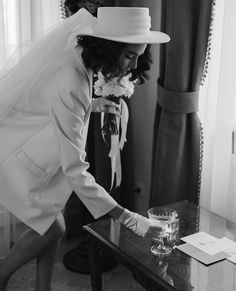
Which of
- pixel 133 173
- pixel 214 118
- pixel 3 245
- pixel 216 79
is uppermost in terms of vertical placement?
pixel 216 79

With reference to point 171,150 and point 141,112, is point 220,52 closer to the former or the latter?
point 171,150

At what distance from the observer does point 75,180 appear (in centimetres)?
159

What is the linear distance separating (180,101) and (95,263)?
0.91 meters

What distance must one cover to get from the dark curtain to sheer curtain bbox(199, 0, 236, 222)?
0.06 meters

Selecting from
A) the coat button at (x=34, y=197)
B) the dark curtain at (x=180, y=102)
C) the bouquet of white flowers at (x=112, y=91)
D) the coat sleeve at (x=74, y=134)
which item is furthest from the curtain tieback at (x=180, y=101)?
the coat button at (x=34, y=197)

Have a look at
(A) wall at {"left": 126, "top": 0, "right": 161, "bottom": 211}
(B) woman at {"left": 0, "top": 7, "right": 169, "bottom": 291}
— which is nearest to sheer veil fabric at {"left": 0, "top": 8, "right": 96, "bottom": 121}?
(B) woman at {"left": 0, "top": 7, "right": 169, "bottom": 291}

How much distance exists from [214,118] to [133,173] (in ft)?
2.75

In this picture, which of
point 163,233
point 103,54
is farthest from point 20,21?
point 163,233

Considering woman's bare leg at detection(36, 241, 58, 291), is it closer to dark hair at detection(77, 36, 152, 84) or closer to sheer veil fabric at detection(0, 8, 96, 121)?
sheer veil fabric at detection(0, 8, 96, 121)

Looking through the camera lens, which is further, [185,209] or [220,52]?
[220,52]

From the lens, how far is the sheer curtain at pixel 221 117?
2193mm

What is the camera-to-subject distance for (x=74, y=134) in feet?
5.17

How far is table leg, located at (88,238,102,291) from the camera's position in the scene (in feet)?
6.08

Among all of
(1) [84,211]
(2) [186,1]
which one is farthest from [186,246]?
(1) [84,211]
